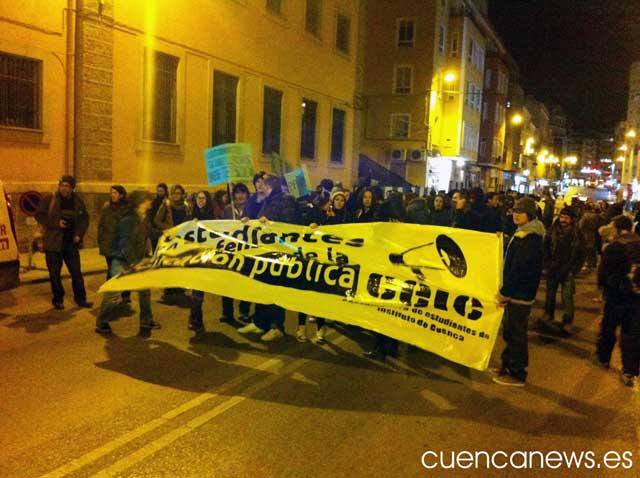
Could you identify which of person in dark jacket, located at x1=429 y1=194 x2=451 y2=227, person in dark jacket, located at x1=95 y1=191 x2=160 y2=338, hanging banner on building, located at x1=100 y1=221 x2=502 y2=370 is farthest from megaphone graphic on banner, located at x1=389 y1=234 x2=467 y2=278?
person in dark jacket, located at x1=429 y1=194 x2=451 y2=227

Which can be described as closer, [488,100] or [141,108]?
[141,108]

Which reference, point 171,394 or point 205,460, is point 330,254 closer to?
point 171,394

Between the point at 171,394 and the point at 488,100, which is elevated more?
the point at 488,100

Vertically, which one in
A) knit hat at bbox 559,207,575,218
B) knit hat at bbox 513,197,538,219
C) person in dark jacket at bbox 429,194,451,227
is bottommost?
person in dark jacket at bbox 429,194,451,227

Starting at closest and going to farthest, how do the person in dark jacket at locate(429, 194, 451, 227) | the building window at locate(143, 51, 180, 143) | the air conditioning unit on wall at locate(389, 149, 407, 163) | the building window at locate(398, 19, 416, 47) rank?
the person in dark jacket at locate(429, 194, 451, 227) < the building window at locate(143, 51, 180, 143) < the building window at locate(398, 19, 416, 47) < the air conditioning unit on wall at locate(389, 149, 407, 163)

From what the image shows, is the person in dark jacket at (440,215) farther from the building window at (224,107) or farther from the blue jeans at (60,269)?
the building window at (224,107)

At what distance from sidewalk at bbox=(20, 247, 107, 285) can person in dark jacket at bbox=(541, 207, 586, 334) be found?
27.3 feet

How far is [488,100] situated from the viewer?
175 feet

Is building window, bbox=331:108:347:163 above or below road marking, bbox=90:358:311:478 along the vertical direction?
above

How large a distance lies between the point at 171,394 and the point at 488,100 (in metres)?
52.4

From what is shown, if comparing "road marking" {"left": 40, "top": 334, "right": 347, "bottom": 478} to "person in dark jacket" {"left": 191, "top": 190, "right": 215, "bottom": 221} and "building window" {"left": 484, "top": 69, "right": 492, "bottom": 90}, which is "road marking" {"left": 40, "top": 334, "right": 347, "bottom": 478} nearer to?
"person in dark jacket" {"left": 191, "top": 190, "right": 215, "bottom": 221}

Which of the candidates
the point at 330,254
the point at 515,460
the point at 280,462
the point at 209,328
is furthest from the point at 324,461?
the point at 209,328

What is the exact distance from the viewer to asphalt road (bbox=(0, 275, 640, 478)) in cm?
422

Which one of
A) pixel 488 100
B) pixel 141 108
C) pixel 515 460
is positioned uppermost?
pixel 488 100
